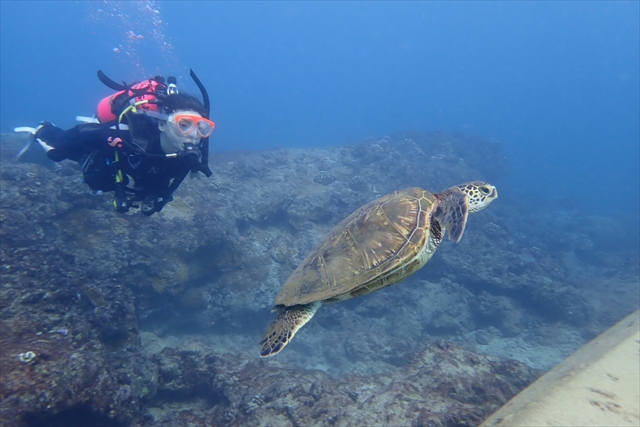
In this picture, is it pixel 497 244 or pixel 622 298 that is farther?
pixel 497 244

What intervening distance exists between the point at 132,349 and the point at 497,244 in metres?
13.9

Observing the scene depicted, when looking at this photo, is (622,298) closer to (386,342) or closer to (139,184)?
(386,342)

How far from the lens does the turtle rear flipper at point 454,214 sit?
363 centimetres

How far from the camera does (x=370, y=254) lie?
389 cm

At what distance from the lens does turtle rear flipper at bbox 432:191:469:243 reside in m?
3.63

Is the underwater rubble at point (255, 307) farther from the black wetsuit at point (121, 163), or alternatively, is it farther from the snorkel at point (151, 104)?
the snorkel at point (151, 104)

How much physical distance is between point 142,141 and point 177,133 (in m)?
0.72

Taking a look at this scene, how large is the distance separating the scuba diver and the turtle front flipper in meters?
3.07


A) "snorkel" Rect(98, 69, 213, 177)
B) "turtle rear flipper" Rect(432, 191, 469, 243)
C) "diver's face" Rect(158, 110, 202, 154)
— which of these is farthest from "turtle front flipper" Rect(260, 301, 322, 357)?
"diver's face" Rect(158, 110, 202, 154)

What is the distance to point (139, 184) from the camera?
589 cm

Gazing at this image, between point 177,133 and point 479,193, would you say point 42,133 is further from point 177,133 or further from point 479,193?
point 479,193

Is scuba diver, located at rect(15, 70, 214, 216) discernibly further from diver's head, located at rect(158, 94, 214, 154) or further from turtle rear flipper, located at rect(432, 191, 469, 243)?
turtle rear flipper, located at rect(432, 191, 469, 243)

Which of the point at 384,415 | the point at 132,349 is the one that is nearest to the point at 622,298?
the point at 384,415

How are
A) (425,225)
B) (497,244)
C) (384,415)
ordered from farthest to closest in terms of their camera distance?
1. (497,244)
2. (384,415)
3. (425,225)
